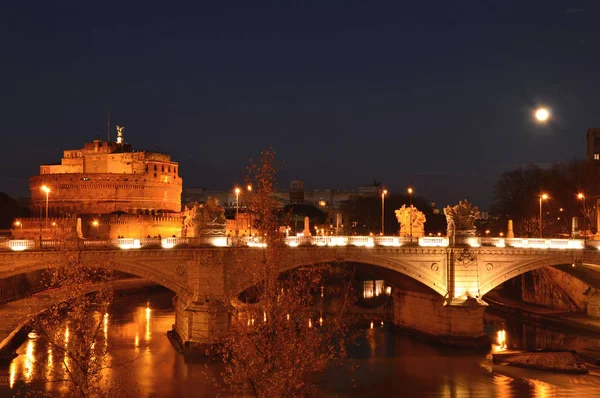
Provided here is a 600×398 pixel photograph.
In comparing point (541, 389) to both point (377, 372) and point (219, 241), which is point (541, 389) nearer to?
point (377, 372)

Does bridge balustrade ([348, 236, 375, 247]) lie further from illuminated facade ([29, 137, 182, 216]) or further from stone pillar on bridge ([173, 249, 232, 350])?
illuminated facade ([29, 137, 182, 216])

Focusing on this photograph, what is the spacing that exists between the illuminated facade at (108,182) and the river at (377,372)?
47536 millimetres

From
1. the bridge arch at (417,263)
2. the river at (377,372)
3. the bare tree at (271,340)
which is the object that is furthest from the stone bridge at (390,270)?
the bare tree at (271,340)

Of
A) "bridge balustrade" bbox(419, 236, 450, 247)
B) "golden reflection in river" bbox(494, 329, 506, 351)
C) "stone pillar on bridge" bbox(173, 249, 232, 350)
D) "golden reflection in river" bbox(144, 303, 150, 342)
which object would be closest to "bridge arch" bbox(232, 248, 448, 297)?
"bridge balustrade" bbox(419, 236, 450, 247)

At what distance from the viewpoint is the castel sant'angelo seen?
8169 cm

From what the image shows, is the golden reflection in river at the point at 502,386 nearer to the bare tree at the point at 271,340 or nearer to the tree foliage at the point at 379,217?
the bare tree at the point at 271,340

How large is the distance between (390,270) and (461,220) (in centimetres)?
545

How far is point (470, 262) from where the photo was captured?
42500 millimetres

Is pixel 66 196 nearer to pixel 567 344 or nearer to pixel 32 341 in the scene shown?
pixel 32 341

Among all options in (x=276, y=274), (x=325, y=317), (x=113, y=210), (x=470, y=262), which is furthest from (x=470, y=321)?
(x=113, y=210)

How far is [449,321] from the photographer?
139 feet

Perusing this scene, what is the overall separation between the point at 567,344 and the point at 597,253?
5796mm

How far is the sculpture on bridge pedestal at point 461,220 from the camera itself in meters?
43.4

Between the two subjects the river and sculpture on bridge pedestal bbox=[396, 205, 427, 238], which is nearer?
the river
